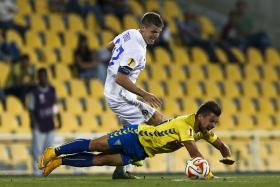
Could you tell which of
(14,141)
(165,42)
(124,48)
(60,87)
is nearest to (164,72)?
(165,42)

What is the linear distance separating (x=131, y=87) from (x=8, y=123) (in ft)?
22.3

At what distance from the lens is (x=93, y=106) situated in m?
19.9

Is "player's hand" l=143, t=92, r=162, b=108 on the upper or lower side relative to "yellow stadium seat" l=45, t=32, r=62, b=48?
lower

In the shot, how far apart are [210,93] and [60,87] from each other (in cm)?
402

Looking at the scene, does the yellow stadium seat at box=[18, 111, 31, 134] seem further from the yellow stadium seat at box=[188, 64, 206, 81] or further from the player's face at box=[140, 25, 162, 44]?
the player's face at box=[140, 25, 162, 44]

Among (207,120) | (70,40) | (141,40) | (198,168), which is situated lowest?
(198,168)

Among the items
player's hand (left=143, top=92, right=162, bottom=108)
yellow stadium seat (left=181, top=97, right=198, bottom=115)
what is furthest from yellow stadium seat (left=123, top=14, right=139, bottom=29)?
player's hand (left=143, top=92, right=162, bottom=108)

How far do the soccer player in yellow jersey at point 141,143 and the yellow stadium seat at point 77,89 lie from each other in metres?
7.70

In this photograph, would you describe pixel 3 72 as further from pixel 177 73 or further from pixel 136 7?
pixel 136 7

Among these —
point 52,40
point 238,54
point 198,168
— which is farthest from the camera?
point 238,54

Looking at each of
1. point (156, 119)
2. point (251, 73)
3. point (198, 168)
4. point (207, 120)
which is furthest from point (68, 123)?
point (198, 168)

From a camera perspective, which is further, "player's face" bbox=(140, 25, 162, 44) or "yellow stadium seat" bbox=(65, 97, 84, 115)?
"yellow stadium seat" bbox=(65, 97, 84, 115)

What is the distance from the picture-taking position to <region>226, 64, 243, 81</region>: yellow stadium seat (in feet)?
76.3

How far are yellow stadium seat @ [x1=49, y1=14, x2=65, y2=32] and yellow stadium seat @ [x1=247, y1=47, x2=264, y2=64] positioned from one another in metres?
5.07
